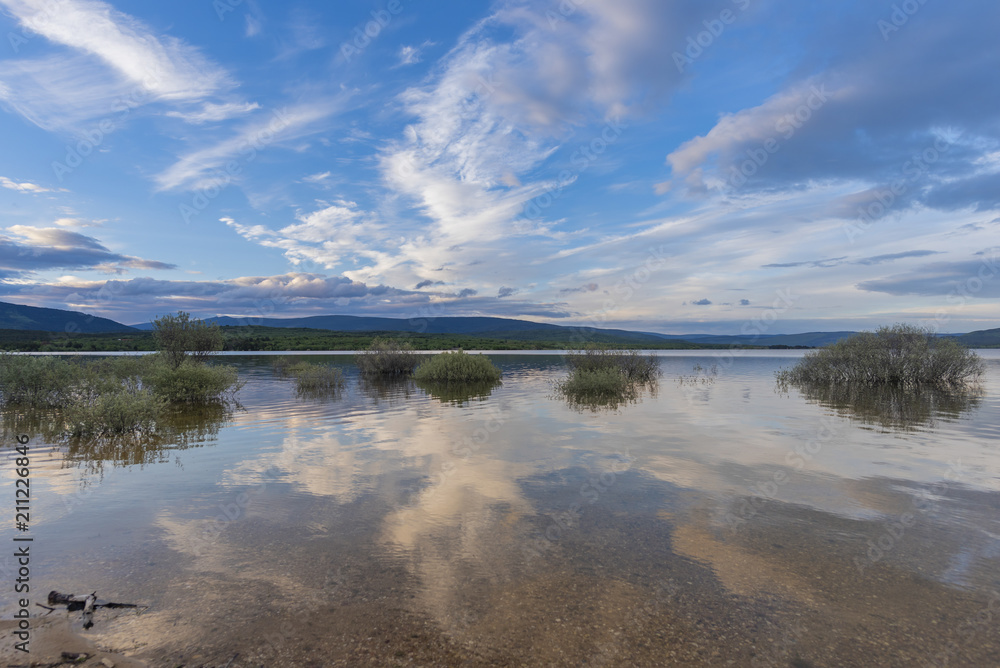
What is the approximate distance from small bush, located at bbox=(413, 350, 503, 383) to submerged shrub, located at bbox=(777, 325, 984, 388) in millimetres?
28687

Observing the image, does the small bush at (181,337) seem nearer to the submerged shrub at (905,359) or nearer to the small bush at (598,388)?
the small bush at (598,388)

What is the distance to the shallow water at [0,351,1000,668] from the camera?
5.45 meters

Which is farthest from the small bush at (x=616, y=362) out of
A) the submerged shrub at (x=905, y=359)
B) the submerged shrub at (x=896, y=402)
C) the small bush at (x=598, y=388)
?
the submerged shrub at (x=905, y=359)

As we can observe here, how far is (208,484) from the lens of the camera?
11508mm

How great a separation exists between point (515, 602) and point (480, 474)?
6.20 meters

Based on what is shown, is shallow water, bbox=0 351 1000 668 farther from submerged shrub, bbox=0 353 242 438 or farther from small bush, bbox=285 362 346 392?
small bush, bbox=285 362 346 392

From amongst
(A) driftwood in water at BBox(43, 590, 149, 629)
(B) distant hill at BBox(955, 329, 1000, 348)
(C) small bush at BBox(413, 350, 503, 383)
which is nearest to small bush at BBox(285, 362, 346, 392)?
(C) small bush at BBox(413, 350, 503, 383)

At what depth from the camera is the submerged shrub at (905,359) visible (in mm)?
35906

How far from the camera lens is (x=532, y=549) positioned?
26.1 feet

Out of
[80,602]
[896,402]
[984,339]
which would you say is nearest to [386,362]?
[896,402]

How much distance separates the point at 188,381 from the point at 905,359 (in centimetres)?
4810

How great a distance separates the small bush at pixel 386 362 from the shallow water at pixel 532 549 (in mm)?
32300

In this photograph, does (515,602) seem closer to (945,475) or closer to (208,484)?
(208,484)

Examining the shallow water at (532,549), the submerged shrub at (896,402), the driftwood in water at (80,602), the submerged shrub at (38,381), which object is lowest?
the submerged shrub at (896,402)
